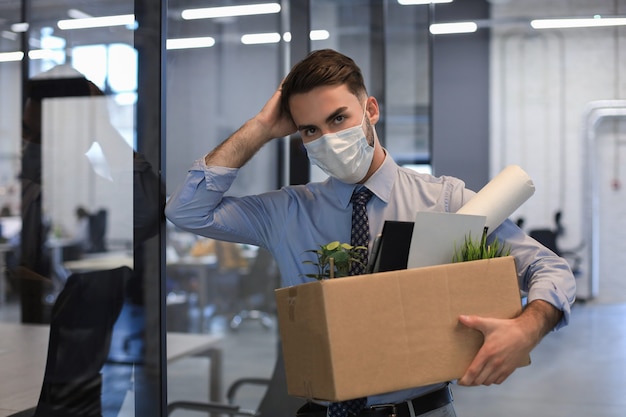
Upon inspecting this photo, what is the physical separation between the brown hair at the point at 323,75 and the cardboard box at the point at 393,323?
0.44 m

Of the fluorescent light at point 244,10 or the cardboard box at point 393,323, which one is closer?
the cardboard box at point 393,323

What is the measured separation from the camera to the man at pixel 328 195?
1312mm

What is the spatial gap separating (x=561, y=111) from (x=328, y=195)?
7650 mm

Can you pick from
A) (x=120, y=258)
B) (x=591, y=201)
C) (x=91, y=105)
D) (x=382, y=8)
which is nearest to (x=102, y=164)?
(x=91, y=105)

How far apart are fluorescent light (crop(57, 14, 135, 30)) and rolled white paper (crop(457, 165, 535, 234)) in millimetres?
785

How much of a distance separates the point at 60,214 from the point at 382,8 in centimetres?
274

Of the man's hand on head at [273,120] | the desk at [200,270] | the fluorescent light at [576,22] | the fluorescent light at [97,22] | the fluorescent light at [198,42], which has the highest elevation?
the fluorescent light at [576,22]

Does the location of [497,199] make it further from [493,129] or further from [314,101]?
[493,129]

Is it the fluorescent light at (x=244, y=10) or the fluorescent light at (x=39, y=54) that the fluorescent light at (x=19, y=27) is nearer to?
the fluorescent light at (x=39, y=54)

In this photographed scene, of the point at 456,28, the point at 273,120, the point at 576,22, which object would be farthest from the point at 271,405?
the point at 576,22

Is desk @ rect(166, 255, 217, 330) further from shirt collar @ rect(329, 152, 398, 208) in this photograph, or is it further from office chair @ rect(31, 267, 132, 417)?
shirt collar @ rect(329, 152, 398, 208)

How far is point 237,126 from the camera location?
3.42 metres

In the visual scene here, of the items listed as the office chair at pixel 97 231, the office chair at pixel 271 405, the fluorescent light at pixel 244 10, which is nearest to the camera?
the office chair at pixel 97 231

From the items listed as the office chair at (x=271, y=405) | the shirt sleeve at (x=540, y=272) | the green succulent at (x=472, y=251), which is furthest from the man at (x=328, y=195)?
the office chair at (x=271, y=405)
